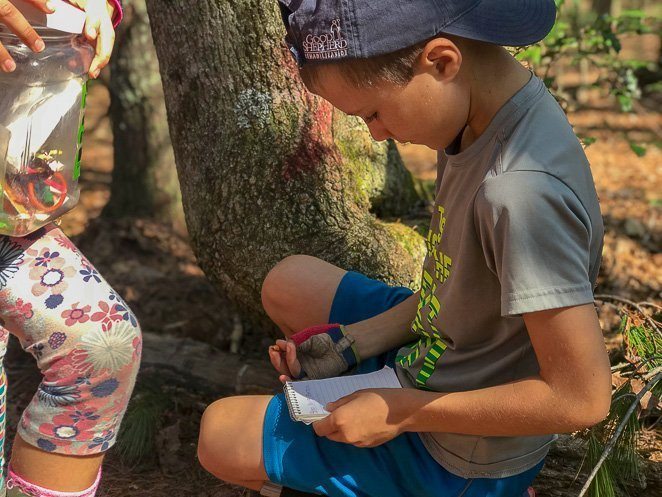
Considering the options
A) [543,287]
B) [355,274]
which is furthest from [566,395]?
[355,274]

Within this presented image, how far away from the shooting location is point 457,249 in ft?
6.15

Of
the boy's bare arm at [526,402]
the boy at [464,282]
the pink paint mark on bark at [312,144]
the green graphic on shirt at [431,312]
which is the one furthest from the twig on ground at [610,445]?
the pink paint mark on bark at [312,144]

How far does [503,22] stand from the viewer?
1.67 metres

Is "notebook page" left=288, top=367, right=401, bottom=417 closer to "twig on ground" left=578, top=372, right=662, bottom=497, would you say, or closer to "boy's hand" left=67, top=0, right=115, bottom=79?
"twig on ground" left=578, top=372, right=662, bottom=497

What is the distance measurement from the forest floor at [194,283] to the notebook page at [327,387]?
1.98 ft

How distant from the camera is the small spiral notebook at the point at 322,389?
197 centimetres

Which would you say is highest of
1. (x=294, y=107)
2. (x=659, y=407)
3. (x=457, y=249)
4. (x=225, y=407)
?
(x=294, y=107)

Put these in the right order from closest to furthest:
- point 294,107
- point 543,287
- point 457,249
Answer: point 543,287
point 457,249
point 294,107

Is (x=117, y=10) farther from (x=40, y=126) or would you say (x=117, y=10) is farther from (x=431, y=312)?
(x=431, y=312)

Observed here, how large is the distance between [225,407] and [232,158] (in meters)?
1.01

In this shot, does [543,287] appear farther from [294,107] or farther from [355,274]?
[294,107]

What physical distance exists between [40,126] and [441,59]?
949mm

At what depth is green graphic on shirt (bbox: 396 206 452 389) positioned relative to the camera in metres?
1.99

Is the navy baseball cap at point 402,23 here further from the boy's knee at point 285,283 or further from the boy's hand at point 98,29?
the boy's knee at point 285,283
